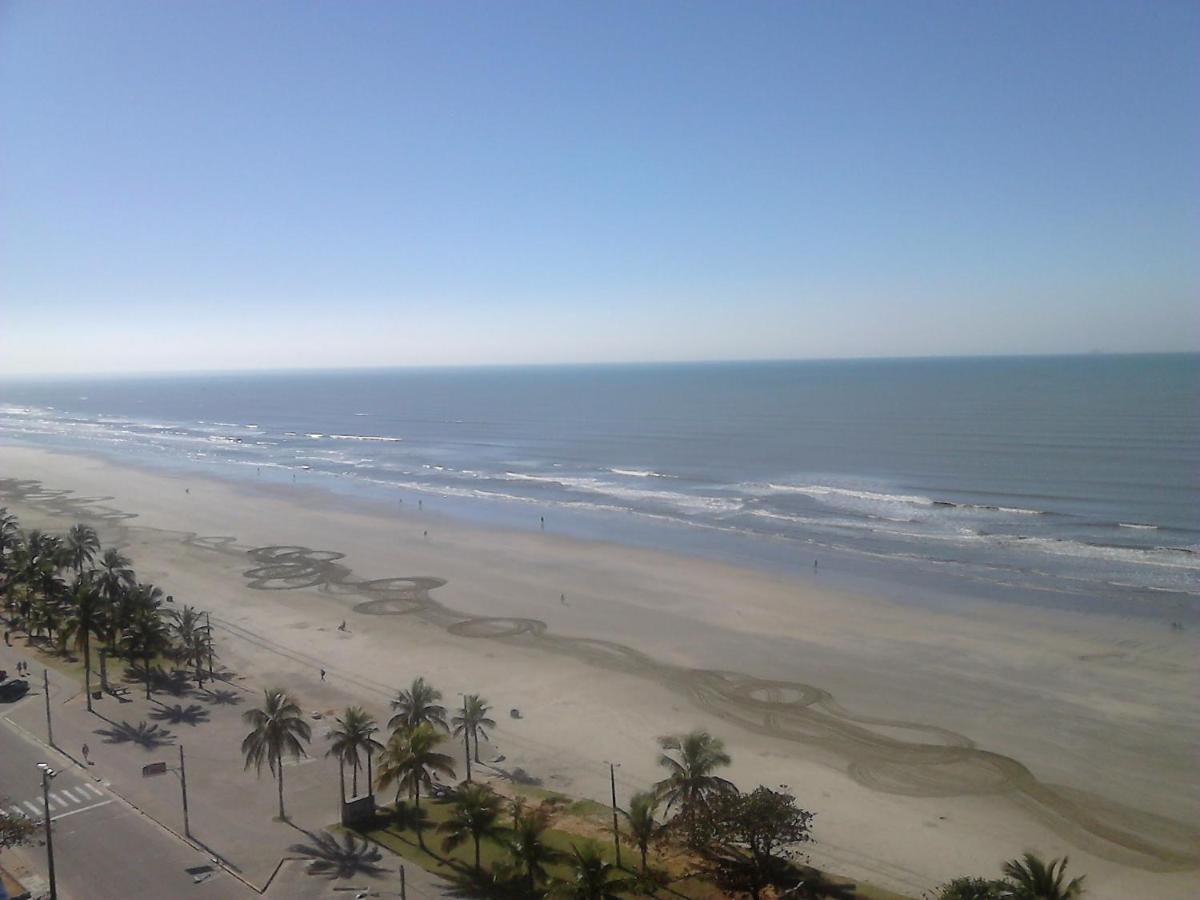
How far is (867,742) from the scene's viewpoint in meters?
36.1

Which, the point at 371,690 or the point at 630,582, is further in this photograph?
the point at 630,582

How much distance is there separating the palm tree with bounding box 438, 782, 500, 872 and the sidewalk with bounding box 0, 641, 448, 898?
1.35 m

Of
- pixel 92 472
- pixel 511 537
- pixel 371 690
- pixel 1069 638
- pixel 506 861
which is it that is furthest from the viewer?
pixel 92 472

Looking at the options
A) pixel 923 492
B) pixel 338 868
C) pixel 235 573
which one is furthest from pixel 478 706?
pixel 923 492

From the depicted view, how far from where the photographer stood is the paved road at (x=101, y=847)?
2475 cm

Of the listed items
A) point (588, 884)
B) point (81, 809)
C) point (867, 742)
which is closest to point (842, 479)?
point (867, 742)

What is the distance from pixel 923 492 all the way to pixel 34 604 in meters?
75.1

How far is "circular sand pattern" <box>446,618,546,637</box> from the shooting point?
165 feet

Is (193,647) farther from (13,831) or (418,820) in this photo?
(418,820)

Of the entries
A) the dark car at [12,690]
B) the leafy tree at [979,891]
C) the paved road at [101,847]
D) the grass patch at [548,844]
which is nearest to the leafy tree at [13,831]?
the paved road at [101,847]

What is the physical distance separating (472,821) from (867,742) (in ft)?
60.2

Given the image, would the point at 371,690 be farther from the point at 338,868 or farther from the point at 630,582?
the point at 630,582

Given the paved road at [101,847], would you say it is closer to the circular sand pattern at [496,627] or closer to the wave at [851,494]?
the circular sand pattern at [496,627]

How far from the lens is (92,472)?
115 metres
